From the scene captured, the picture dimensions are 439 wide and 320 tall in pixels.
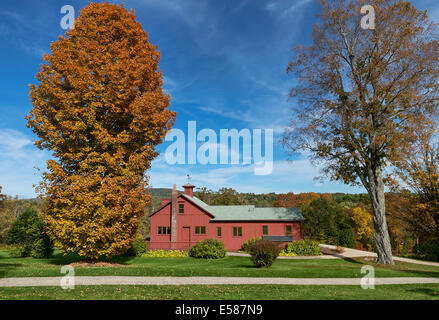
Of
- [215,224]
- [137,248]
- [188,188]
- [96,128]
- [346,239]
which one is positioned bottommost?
[346,239]

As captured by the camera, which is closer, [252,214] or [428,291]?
[428,291]

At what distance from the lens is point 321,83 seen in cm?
1888

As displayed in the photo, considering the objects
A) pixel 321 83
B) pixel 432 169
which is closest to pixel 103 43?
pixel 321 83

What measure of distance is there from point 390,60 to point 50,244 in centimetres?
2817

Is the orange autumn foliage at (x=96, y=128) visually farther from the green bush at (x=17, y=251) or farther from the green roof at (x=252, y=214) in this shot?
the green roof at (x=252, y=214)

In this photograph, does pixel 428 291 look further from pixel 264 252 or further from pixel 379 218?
pixel 379 218

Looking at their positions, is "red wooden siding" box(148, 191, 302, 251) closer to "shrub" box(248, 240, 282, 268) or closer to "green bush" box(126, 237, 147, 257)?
"green bush" box(126, 237, 147, 257)

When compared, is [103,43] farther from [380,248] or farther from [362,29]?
[380,248]

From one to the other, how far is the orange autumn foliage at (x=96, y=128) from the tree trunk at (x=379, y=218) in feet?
48.4

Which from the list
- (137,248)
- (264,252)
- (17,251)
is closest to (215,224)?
(137,248)

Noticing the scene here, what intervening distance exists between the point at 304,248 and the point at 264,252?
13.1 meters

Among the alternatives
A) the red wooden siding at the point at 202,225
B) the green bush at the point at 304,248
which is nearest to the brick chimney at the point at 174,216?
the red wooden siding at the point at 202,225

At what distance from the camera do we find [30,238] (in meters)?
20.6

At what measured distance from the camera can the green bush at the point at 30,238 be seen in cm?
2052
